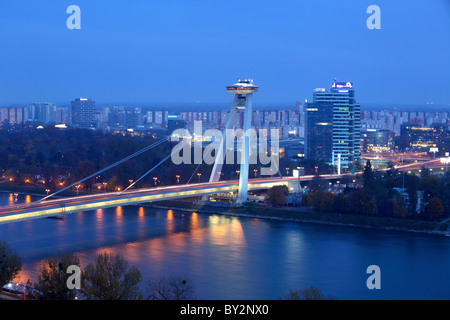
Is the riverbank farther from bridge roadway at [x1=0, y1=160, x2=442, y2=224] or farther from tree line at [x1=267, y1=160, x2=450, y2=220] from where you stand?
bridge roadway at [x1=0, y1=160, x2=442, y2=224]

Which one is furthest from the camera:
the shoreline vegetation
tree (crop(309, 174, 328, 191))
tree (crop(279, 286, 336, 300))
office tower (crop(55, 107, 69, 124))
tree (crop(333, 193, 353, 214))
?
office tower (crop(55, 107, 69, 124))

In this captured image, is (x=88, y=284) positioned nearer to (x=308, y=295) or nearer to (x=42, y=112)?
(x=308, y=295)

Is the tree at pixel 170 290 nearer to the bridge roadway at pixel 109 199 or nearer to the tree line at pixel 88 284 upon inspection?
the tree line at pixel 88 284

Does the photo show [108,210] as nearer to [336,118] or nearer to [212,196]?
[212,196]

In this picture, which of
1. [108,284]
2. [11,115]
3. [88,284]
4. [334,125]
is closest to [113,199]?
[88,284]

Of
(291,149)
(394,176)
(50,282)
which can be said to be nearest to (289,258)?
(50,282)

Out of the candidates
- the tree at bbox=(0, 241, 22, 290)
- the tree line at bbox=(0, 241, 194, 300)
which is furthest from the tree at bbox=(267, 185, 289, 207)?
the tree at bbox=(0, 241, 22, 290)
